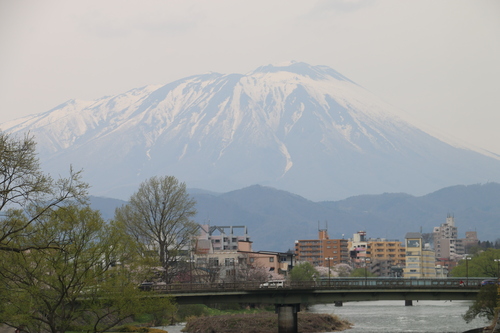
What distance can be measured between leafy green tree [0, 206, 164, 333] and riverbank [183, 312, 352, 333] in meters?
43.4

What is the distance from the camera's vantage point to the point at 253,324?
4476 inches

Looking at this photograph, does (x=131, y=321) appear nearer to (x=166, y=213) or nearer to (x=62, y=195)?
(x=166, y=213)

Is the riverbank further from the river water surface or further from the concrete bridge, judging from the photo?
the concrete bridge

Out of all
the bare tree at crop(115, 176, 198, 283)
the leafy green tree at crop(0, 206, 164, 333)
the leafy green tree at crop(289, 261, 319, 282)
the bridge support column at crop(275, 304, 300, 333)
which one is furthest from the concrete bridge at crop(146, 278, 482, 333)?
the leafy green tree at crop(289, 261, 319, 282)

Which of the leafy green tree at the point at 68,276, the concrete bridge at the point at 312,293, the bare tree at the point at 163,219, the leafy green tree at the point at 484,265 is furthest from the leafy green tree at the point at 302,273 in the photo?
the leafy green tree at the point at 68,276

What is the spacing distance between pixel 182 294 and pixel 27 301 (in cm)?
3740

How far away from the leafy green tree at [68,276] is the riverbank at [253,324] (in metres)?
43.4

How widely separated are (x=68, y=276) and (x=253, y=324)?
2120 inches

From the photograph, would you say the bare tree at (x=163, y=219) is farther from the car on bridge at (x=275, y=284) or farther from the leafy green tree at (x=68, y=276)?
the leafy green tree at (x=68, y=276)

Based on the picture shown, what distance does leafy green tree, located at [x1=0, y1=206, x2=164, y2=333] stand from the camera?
5769cm

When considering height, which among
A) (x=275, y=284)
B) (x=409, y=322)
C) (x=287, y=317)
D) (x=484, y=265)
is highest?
(x=484, y=265)

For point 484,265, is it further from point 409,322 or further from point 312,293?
point 312,293

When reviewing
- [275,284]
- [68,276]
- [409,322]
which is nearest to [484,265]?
[409,322]

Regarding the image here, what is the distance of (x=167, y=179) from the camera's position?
124 metres
